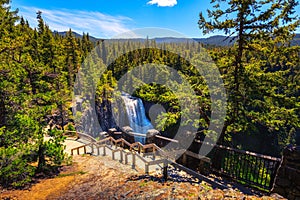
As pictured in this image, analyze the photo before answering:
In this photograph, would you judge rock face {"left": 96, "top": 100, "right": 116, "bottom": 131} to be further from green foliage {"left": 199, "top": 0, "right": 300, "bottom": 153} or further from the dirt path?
green foliage {"left": 199, "top": 0, "right": 300, "bottom": 153}

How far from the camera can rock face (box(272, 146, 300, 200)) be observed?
5062 mm

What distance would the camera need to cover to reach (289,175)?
5.18m

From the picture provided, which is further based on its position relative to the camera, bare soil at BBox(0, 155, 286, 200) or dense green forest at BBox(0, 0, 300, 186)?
dense green forest at BBox(0, 0, 300, 186)

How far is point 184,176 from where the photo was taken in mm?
6266

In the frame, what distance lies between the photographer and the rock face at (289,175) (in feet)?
16.6

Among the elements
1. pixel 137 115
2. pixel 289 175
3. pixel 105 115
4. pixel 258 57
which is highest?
pixel 258 57

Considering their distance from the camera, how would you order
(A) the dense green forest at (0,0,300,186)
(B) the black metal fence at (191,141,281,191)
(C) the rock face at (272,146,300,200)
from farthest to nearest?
(B) the black metal fence at (191,141,281,191), (A) the dense green forest at (0,0,300,186), (C) the rock face at (272,146,300,200)

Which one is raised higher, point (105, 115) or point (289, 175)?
point (289, 175)

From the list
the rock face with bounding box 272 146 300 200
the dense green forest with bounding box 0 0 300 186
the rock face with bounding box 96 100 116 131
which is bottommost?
the rock face with bounding box 96 100 116 131

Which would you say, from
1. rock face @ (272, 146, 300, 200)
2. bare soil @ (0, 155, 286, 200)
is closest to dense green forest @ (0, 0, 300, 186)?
bare soil @ (0, 155, 286, 200)

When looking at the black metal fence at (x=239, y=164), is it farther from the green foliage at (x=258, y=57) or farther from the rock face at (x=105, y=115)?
the rock face at (x=105, y=115)

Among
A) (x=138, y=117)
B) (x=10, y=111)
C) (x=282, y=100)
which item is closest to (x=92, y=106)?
(x=138, y=117)

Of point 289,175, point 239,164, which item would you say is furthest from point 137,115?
point 289,175

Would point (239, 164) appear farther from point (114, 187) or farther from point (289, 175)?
point (114, 187)
